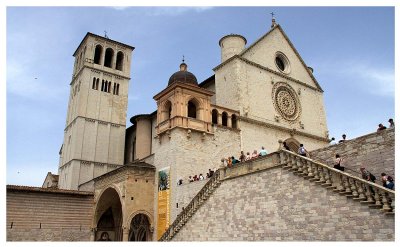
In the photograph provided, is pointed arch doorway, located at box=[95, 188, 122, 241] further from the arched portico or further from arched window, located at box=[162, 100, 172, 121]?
arched window, located at box=[162, 100, 172, 121]

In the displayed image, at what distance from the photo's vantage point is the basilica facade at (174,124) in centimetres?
2230

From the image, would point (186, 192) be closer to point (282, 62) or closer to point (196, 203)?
point (196, 203)

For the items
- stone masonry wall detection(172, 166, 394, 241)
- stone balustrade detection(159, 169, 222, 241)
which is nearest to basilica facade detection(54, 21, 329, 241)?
stone balustrade detection(159, 169, 222, 241)

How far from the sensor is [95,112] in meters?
37.3

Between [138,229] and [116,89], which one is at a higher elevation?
[116,89]

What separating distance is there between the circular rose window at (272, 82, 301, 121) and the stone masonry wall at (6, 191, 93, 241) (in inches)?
656

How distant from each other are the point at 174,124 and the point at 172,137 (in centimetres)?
83

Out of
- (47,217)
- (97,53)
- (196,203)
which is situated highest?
(97,53)

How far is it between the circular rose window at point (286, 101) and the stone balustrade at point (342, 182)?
14.9 m

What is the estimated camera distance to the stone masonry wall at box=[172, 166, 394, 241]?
10.9 m

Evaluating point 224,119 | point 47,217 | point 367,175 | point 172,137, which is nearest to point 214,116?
point 224,119

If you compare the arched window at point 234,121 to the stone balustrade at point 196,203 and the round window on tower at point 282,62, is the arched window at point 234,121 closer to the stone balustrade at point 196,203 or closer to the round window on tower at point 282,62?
the round window on tower at point 282,62

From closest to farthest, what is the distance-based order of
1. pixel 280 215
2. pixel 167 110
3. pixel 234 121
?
1. pixel 280 215
2. pixel 167 110
3. pixel 234 121

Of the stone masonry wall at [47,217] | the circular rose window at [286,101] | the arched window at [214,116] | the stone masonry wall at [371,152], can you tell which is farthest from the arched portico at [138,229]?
the stone masonry wall at [371,152]
